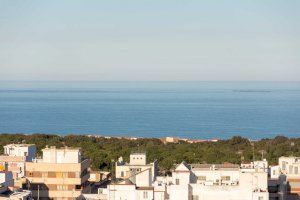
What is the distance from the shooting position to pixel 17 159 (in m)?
43.8

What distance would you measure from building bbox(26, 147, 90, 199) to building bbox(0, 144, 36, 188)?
0.71 metres

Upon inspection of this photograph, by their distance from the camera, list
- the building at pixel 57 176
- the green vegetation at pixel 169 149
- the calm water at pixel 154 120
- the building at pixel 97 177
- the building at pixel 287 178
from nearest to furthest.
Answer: the building at pixel 287 178, the building at pixel 57 176, the building at pixel 97 177, the green vegetation at pixel 169 149, the calm water at pixel 154 120

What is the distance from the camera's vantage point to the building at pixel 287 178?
32094 mm

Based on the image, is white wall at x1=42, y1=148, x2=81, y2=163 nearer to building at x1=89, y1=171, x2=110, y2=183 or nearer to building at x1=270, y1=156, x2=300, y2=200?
building at x1=89, y1=171, x2=110, y2=183

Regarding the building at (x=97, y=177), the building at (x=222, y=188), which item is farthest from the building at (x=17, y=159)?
the building at (x=222, y=188)

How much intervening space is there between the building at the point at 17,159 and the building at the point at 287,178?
33.9ft

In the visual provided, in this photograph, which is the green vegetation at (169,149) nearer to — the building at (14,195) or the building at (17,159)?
the building at (17,159)

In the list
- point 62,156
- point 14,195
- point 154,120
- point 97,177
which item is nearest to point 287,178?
point 62,156

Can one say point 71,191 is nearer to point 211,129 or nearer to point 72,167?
point 72,167

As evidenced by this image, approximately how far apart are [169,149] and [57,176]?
27.4m

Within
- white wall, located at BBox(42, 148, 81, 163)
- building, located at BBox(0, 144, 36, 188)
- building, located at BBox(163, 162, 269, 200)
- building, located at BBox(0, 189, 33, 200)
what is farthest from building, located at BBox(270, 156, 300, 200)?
building, located at BBox(0, 144, 36, 188)

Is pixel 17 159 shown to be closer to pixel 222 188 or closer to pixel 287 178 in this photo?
pixel 287 178

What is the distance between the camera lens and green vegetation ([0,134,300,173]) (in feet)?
173

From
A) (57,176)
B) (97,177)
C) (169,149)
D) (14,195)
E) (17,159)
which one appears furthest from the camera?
(169,149)
